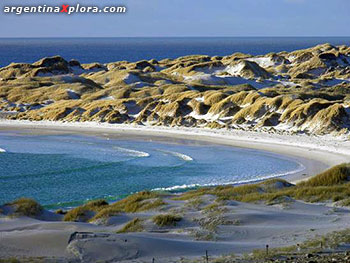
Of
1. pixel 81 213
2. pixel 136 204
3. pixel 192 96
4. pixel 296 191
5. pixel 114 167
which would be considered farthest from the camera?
pixel 192 96

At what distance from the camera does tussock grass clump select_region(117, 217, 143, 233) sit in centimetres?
1563

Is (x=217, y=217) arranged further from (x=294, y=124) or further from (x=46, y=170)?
(x=294, y=124)

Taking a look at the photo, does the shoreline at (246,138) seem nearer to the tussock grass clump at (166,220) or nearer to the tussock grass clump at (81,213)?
the tussock grass clump at (81,213)

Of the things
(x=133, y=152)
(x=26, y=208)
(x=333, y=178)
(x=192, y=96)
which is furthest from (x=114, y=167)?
(x=192, y=96)

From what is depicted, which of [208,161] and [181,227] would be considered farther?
[208,161]

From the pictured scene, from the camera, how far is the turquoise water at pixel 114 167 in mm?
25453

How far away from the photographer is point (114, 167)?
1209 inches

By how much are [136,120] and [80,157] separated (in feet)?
52.6

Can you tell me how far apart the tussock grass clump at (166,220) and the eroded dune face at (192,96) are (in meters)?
24.7

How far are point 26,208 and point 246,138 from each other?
78.3 ft

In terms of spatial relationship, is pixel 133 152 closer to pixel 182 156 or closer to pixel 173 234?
pixel 182 156

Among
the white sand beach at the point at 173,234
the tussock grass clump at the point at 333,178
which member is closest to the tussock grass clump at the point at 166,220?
the white sand beach at the point at 173,234

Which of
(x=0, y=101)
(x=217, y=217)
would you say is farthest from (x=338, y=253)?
(x=0, y=101)

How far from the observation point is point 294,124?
4262 centimetres
